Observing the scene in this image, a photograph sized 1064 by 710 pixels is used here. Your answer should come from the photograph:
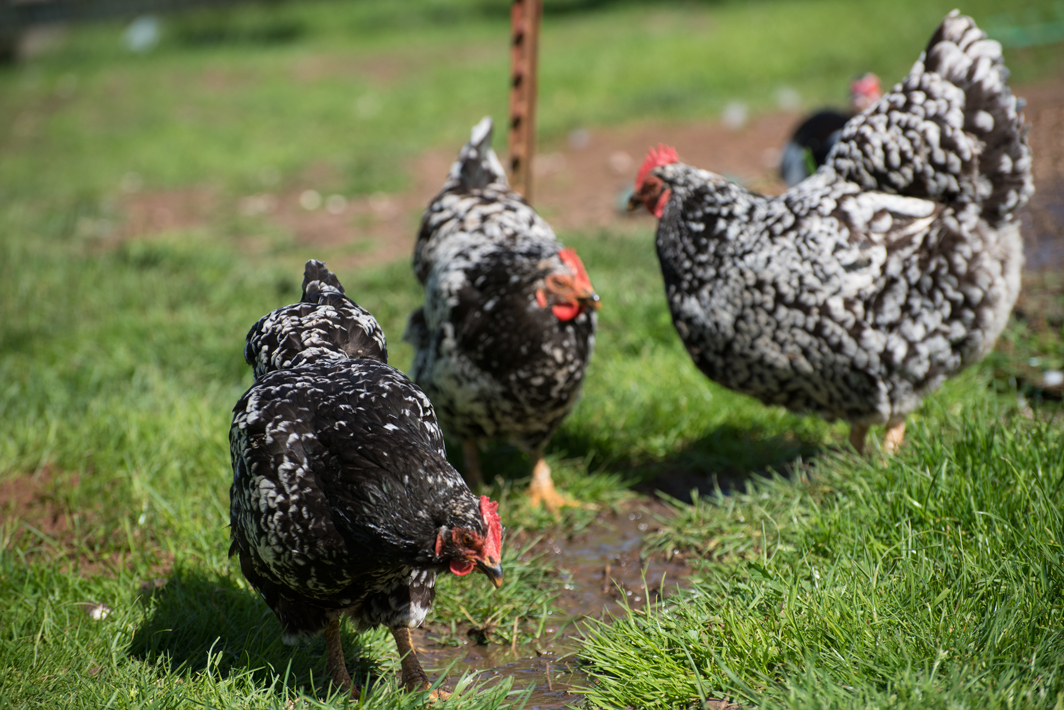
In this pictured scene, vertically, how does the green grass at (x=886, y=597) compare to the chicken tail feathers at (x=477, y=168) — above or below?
below

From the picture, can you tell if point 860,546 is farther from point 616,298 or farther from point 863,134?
point 616,298

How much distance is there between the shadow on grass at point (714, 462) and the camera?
3.75 m

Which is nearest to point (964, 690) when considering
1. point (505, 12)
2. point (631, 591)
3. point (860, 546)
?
point (860, 546)

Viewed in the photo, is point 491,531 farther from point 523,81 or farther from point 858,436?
point 523,81

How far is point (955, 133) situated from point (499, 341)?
1.84 meters

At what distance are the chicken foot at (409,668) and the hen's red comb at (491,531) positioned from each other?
58 centimetres

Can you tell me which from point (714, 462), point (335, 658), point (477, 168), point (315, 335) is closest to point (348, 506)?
point (335, 658)

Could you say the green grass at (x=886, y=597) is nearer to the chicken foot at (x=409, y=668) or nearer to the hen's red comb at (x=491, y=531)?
the chicken foot at (x=409, y=668)

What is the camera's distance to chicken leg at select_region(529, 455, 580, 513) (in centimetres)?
365

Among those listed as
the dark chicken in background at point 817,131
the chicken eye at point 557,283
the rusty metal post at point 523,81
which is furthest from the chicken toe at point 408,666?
the dark chicken in background at point 817,131

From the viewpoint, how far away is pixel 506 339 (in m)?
3.38

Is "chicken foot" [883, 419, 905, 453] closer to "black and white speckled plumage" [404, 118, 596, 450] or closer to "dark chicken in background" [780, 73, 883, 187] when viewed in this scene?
"black and white speckled plumage" [404, 118, 596, 450]

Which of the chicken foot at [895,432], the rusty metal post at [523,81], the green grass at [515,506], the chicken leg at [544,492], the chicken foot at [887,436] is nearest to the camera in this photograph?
the green grass at [515,506]

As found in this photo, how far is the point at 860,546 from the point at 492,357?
1.52 meters
